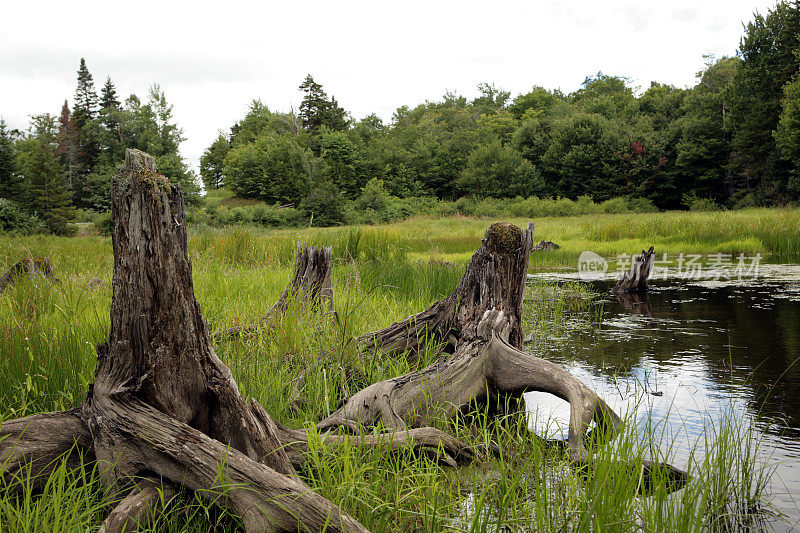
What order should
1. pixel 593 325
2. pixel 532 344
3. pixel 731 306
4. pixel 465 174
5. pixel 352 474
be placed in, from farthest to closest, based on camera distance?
1. pixel 465 174
2. pixel 731 306
3. pixel 593 325
4. pixel 532 344
5. pixel 352 474

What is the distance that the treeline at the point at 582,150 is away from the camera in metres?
36.7

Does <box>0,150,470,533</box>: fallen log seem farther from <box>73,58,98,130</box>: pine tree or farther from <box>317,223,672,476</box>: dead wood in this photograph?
<box>73,58,98,130</box>: pine tree

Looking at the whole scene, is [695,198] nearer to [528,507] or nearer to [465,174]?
[465,174]

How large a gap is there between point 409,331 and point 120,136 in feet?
158

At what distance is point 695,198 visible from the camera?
40.3 meters

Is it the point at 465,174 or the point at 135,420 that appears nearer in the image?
the point at 135,420

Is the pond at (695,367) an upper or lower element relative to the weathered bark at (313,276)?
lower

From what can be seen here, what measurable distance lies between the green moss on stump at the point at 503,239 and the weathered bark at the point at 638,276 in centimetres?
612

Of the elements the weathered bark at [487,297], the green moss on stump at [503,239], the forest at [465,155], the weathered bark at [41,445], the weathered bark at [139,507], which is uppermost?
the forest at [465,155]

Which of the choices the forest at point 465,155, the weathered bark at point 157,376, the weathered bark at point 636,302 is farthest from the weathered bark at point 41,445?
the forest at point 465,155

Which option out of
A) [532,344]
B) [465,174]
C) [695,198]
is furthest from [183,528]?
[465,174]

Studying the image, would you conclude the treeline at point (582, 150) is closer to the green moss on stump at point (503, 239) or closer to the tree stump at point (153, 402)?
the green moss on stump at point (503, 239)

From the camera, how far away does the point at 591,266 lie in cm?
1363

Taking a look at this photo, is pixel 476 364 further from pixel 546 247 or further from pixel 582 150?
pixel 582 150
